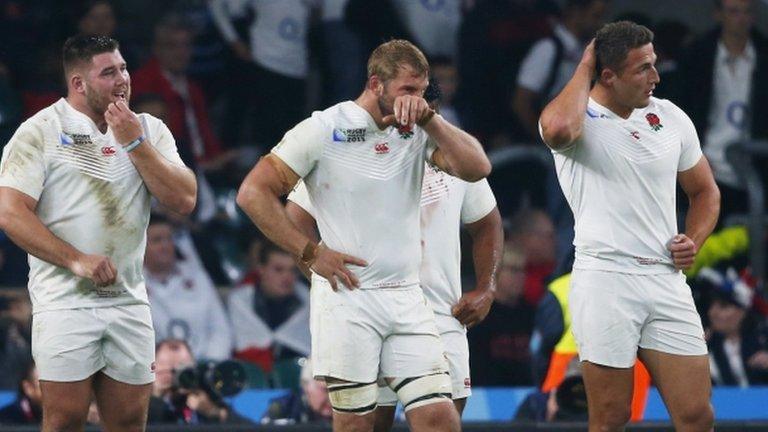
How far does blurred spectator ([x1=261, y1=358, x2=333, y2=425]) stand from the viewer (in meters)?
11.1

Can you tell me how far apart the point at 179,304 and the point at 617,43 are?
5.11 m

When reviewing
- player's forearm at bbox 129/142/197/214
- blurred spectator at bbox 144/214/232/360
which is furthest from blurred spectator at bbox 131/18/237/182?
player's forearm at bbox 129/142/197/214

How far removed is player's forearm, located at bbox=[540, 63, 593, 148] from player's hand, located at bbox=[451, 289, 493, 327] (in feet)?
3.16

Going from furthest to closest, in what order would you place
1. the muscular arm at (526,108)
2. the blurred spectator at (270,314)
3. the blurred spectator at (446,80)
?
the muscular arm at (526,108) < the blurred spectator at (446,80) < the blurred spectator at (270,314)

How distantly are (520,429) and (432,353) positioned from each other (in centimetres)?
240

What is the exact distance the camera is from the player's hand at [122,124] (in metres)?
8.29

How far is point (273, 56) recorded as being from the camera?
14000 millimetres

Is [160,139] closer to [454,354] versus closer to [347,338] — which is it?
[347,338]

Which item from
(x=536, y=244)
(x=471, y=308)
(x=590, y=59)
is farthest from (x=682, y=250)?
(x=536, y=244)

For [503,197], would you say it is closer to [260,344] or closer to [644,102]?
[260,344]

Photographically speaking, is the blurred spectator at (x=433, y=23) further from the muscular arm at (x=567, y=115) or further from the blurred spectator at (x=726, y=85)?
the muscular arm at (x=567, y=115)

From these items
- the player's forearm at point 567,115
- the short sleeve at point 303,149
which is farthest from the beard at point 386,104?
the player's forearm at point 567,115

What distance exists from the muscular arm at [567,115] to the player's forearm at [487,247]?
896 millimetres

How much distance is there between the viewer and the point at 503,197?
14.0 metres
